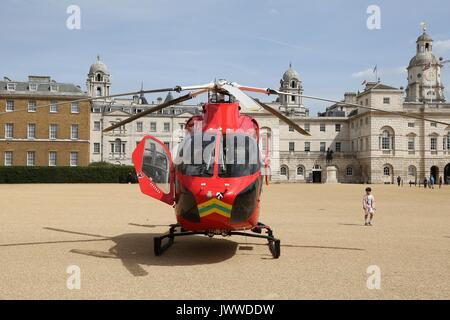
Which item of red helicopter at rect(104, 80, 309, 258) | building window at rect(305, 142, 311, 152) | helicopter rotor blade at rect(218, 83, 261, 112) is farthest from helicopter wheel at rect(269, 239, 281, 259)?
building window at rect(305, 142, 311, 152)

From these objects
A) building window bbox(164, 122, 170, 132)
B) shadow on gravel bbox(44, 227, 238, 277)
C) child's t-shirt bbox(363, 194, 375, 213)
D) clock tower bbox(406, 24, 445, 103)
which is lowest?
shadow on gravel bbox(44, 227, 238, 277)

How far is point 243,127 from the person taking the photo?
8.95m

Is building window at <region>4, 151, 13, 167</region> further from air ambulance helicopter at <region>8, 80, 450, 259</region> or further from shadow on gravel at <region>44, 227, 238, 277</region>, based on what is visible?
air ambulance helicopter at <region>8, 80, 450, 259</region>

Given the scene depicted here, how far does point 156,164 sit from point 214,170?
2251 mm

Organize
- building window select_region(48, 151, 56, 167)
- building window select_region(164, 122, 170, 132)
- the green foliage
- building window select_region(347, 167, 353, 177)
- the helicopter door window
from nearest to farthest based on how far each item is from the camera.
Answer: the helicopter door window < the green foliage < building window select_region(48, 151, 56, 167) < building window select_region(347, 167, 353, 177) < building window select_region(164, 122, 170, 132)

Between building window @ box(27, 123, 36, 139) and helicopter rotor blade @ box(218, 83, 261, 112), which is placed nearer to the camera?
helicopter rotor blade @ box(218, 83, 261, 112)

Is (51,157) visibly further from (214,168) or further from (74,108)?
(214,168)

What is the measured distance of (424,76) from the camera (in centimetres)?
9438

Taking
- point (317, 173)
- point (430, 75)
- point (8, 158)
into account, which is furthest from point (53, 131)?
point (430, 75)

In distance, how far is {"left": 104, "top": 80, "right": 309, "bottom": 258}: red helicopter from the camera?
7.48 metres

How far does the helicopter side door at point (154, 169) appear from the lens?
927 cm

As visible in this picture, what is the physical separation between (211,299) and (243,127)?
4.17 metres

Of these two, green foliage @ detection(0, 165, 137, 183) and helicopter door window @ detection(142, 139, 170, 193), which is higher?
helicopter door window @ detection(142, 139, 170, 193)
